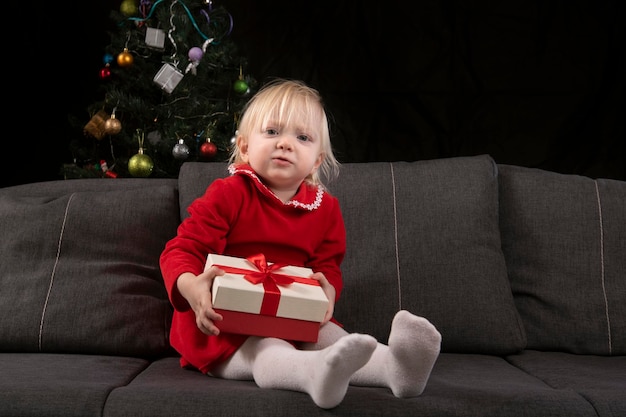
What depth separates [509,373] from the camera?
163 cm

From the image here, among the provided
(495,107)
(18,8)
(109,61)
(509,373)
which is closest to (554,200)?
(509,373)

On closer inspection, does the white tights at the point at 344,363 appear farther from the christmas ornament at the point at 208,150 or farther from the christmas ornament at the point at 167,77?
the christmas ornament at the point at 167,77

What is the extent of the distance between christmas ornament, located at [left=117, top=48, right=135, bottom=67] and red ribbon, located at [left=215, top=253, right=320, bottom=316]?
1.68m

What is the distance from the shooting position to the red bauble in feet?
9.16

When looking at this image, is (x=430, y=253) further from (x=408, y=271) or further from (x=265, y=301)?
(x=265, y=301)

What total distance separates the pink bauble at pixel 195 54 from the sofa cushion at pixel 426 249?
931 millimetres

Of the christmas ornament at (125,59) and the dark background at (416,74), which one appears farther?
the dark background at (416,74)

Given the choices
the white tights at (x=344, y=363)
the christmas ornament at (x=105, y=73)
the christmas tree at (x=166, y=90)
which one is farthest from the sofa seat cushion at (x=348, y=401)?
the christmas ornament at (x=105, y=73)

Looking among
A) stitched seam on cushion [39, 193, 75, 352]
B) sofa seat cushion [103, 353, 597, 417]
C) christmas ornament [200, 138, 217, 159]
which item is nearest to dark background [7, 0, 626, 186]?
christmas ornament [200, 138, 217, 159]

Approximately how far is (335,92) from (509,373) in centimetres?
191

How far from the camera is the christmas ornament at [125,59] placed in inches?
114

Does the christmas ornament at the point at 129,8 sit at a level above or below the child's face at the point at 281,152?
above

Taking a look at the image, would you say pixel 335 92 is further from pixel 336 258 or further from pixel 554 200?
pixel 336 258

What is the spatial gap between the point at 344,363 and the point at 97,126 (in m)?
2.10
